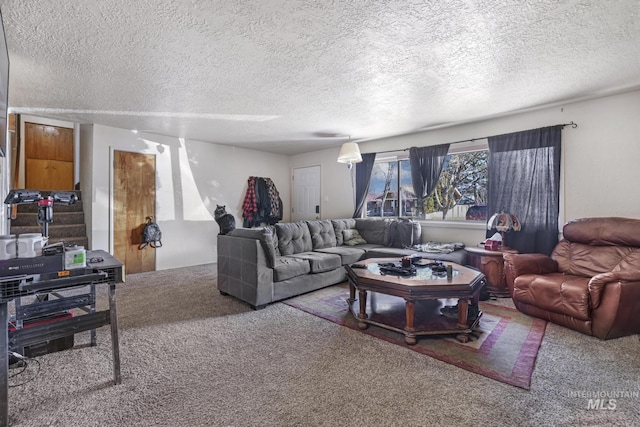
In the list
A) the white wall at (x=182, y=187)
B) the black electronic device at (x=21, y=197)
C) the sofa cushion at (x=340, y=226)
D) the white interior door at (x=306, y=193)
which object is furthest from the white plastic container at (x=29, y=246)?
the white interior door at (x=306, y=193)

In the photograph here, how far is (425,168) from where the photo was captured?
475 cm

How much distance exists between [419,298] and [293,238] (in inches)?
84.2

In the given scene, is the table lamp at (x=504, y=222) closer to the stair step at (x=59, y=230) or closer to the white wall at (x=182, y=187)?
the white wall at (x=182, y=187)

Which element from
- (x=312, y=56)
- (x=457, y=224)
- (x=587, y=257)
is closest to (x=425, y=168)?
(x=457, y=224)

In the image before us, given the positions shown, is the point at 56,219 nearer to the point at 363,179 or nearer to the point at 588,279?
the point at 363,179

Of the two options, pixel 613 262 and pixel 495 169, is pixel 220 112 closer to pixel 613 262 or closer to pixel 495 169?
pixel 495 169

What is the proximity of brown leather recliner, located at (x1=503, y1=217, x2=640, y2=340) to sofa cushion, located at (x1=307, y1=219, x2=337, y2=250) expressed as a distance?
2.41 m

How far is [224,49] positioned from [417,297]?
8.35ft

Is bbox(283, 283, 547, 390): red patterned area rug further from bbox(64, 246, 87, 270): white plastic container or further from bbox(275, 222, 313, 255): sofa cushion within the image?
bbox(64, 246, 87, 270): white plastic container

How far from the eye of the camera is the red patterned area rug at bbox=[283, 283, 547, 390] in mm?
1928

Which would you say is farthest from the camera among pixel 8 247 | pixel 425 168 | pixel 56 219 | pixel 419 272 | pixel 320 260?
pixel 425 168

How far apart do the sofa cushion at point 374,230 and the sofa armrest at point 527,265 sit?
6.39ft

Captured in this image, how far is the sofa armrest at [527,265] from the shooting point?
119 inches

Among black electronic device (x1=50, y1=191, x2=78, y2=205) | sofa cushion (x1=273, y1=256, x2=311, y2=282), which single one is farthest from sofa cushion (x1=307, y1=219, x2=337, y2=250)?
black electronic device (x1=50, y1=191, x2=78, y2=205)
